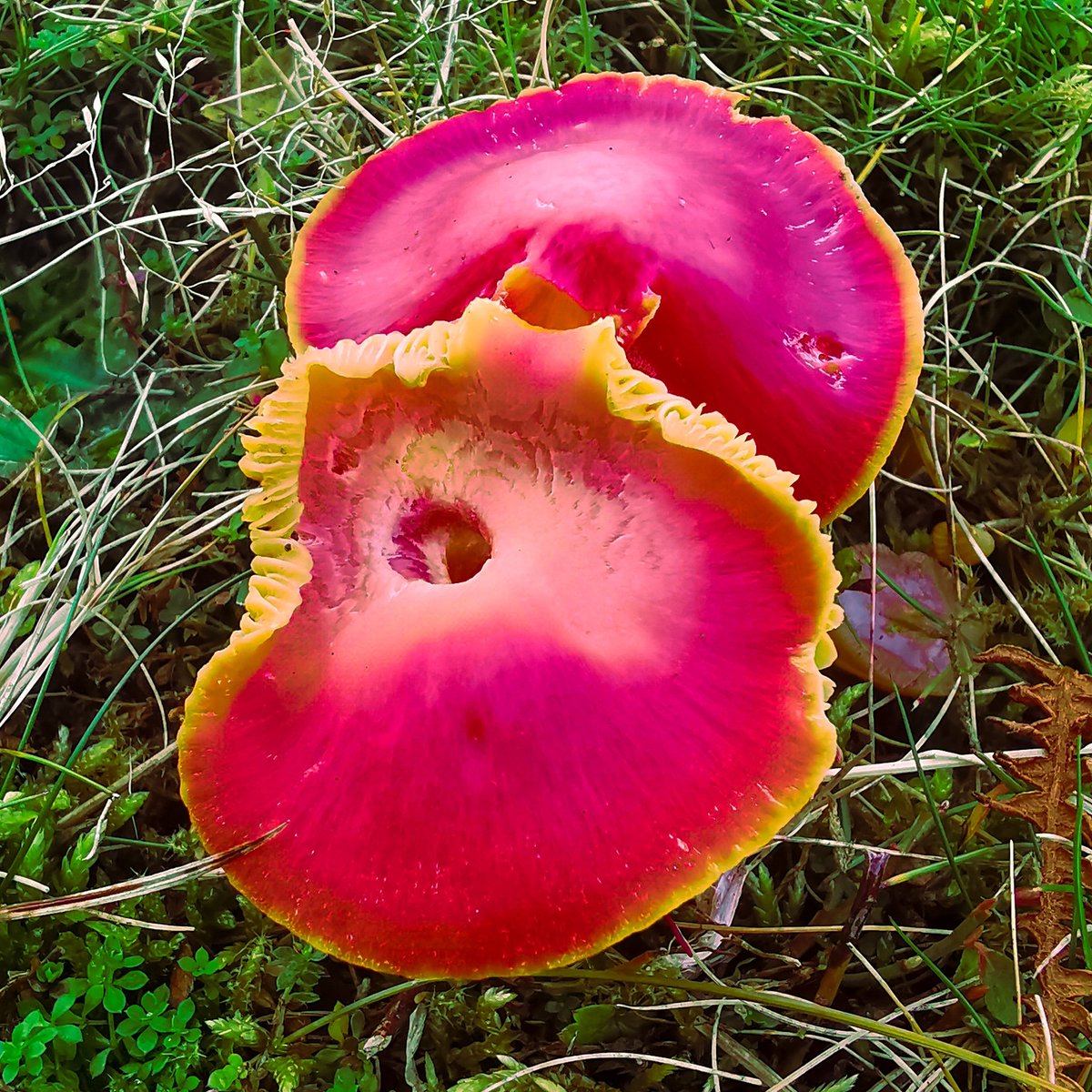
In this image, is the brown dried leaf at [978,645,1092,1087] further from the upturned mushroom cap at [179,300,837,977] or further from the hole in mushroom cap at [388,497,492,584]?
the hole in mushroom cap at [388,497,492,584]

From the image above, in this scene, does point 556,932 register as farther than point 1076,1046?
No

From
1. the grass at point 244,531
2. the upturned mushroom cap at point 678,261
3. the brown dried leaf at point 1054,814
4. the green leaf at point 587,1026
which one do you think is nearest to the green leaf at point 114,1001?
the grass at point 244,531

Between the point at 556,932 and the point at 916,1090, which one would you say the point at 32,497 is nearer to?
the point at 556,932

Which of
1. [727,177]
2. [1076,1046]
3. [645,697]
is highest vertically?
[727,177]

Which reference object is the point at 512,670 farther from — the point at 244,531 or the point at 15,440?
the point at 15,440

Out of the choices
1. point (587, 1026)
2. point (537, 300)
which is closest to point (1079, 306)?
point (537, 300)

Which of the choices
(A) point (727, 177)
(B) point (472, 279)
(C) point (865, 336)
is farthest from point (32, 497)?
(C) point (865, 336)

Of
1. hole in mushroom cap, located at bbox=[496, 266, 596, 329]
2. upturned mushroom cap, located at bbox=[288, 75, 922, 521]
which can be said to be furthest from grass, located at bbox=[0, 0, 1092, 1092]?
hole in mushroom cap, located at bbox=[496, 266, 596, 329]
